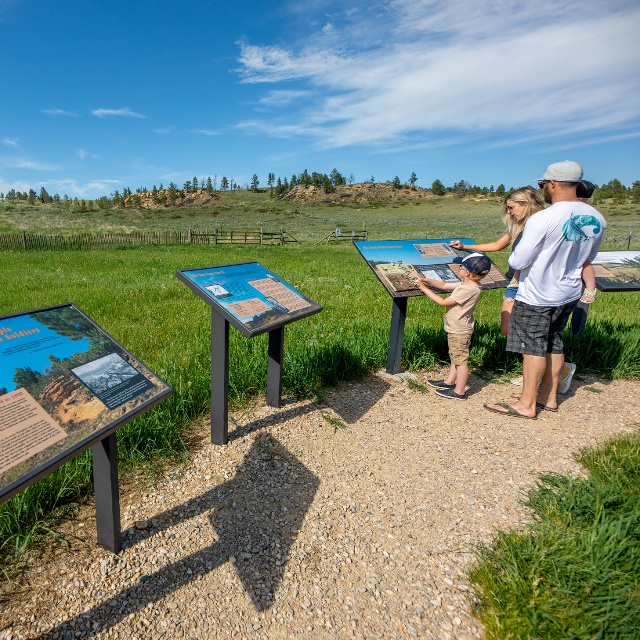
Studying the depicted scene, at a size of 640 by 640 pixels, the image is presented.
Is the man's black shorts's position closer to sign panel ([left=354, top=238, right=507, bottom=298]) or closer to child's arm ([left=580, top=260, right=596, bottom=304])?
child's arm ([left=580, top=260, right=596, bottom=304])

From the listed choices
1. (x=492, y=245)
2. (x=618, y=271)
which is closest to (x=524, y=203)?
(x=492, y=245)

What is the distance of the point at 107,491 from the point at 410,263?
3708 mm

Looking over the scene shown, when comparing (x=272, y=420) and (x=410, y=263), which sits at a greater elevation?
(x=410, y=263)

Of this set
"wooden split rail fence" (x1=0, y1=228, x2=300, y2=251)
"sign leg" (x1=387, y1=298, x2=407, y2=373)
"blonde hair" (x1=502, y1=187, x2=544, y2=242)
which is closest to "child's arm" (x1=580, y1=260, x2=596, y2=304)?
"blonde hair" (x1=502, y1=187, x2=544, y2=242)

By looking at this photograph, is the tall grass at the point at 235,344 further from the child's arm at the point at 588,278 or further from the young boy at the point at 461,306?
Answer: the child's arm at the point at 588,278

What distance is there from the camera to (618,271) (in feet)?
18.2

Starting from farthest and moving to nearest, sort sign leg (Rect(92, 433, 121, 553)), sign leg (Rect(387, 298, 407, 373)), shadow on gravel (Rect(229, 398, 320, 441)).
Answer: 1. sign leg (Rect(387, 298, 407, 373))
2. shadow on gravel (Rect(229, 398, 320, 441))
3. sign leg (Rect(92, 433, 121, 553))

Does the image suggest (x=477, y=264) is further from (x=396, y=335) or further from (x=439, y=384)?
(x=439, y=384)

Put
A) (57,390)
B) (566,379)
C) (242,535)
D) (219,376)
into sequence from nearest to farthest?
(57,390)
(242,535)
(219,376)
(566,379)

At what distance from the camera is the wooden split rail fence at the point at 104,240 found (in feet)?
69.8

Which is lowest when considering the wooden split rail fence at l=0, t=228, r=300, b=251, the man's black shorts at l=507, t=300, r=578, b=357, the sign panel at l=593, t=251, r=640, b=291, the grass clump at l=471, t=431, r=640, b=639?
the wooden split rail fence at l=0, t=228, r=300, b=251

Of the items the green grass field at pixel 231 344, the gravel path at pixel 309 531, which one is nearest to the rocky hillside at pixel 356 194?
the green grass field at pixel 231 344

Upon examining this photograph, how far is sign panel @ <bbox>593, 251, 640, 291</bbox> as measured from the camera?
527cm

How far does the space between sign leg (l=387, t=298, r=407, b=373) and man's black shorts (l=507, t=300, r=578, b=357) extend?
1.25 meters
